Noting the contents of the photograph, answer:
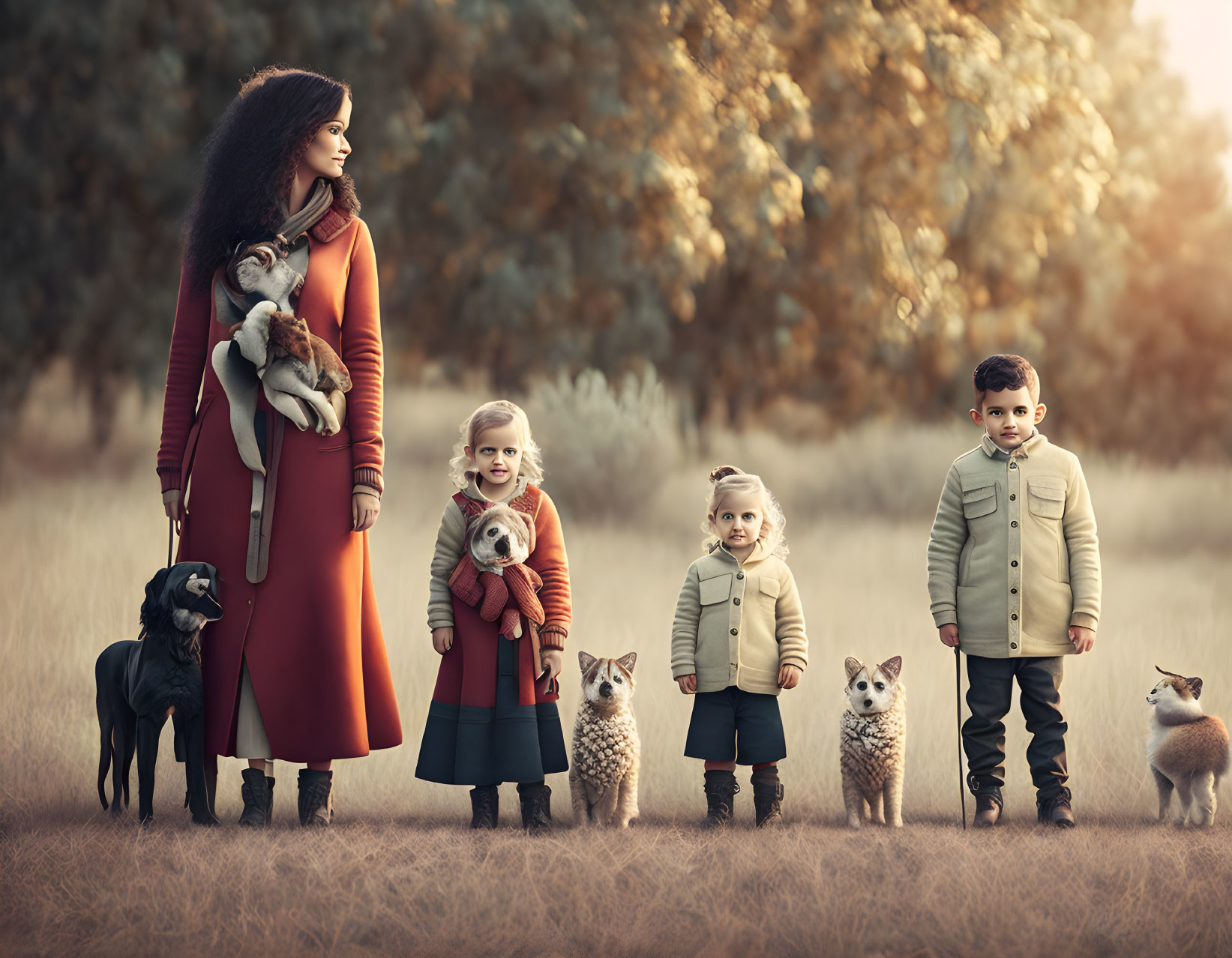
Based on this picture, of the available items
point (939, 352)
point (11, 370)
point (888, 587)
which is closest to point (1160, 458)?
point (939, 352)

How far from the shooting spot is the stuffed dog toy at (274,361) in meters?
3.62

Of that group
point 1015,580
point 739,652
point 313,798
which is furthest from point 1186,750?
point 313,798

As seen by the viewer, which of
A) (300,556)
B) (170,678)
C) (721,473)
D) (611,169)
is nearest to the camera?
(170,678)

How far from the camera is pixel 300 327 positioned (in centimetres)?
364

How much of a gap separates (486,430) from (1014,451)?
1694 millimetres

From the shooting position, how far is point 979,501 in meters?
3.98

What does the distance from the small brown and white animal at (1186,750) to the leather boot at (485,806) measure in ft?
6.95

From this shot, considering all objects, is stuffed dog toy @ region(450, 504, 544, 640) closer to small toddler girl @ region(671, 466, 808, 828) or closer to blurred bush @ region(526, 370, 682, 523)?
small toddler girl @ region(671, 466, 808, 828)

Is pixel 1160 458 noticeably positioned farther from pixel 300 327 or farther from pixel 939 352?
pixel 300 327

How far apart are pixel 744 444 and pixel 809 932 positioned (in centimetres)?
867

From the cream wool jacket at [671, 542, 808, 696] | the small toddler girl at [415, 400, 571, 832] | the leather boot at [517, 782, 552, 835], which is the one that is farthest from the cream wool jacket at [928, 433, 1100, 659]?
the leather boot at [517, 782, 552, 835]

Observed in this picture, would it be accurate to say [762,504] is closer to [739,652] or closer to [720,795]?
[739,652]

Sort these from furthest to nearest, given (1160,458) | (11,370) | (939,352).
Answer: (1160,458) → (939,352) → (11,370)

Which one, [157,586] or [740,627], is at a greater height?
[157,586]
